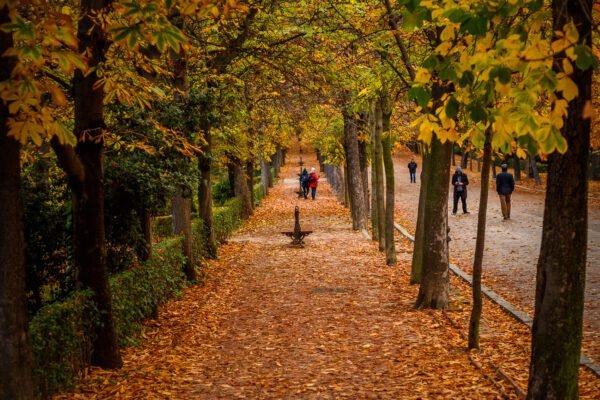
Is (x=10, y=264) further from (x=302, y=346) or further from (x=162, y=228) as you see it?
(x=162, y=228)

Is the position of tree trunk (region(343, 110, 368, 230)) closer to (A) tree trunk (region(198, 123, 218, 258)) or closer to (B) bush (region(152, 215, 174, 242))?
(B) bush (region(152, 215, 174, 242))

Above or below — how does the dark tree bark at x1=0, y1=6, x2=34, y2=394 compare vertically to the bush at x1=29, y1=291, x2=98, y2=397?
above

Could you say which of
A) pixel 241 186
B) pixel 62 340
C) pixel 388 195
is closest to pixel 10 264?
pixel 62 340

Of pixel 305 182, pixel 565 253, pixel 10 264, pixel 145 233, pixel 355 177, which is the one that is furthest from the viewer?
pixel 305 182

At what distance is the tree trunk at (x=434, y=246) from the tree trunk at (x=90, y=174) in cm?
560

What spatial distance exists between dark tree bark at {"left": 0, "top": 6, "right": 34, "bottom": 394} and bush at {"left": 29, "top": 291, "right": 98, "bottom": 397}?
99 cm

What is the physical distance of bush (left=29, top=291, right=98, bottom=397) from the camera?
6.52m

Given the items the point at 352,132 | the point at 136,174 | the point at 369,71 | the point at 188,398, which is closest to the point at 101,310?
the point at 188,398

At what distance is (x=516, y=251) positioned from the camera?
56.0 ft

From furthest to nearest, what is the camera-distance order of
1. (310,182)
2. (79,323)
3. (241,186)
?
(310,182), (241,186), (79,323)

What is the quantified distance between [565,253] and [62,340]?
A: 5.20 metres

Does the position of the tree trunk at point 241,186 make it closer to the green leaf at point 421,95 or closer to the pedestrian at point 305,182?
the pedestrian at point 305,182

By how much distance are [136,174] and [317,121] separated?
17060mm

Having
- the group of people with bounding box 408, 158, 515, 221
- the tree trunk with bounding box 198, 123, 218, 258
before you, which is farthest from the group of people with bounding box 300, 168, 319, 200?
the tree trunk with bounding box 198, 123, 218, 258
